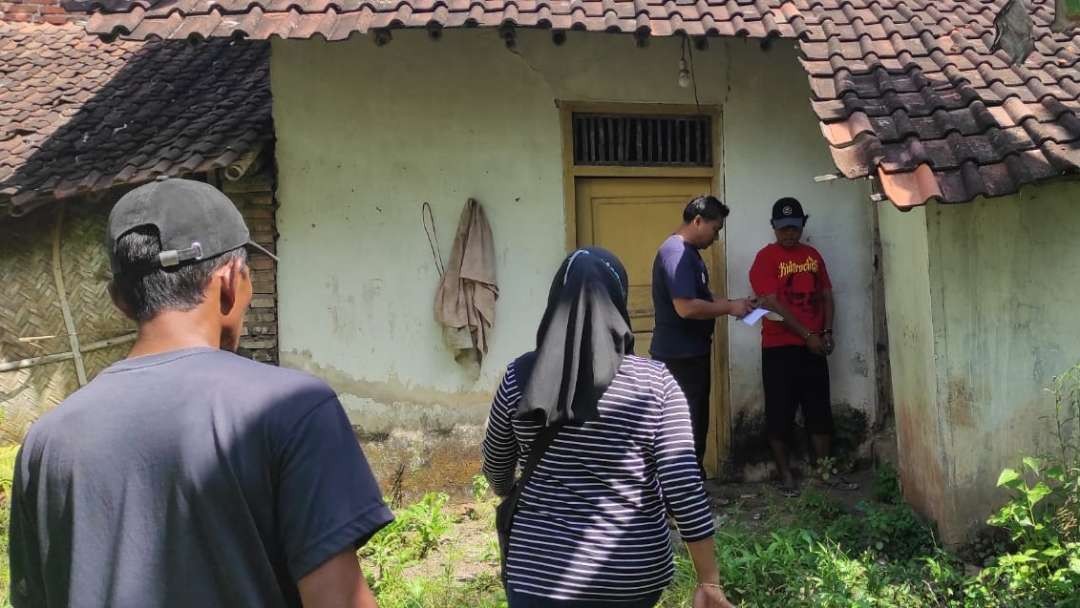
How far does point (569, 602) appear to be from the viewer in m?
2.73

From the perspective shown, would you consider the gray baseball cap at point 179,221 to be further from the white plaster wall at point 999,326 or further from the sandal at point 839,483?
the sandal at point 839,483

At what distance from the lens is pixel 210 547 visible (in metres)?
1.63

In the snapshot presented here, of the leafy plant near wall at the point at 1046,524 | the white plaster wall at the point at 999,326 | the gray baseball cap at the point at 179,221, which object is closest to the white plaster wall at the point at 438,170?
the white plaster wall at the point at 999,326

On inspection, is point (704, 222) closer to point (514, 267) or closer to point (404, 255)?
point (514, 267)

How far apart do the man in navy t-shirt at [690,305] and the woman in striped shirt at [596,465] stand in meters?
2.97

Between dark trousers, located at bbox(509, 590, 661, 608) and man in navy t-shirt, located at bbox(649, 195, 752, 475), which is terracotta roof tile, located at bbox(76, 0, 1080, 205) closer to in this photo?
man in navy t-shirt, located at bbox(649, 195, 752, 475)

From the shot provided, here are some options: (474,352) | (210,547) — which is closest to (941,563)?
(474,352)

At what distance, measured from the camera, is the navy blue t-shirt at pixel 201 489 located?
1616mm

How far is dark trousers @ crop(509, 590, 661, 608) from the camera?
2729 mm

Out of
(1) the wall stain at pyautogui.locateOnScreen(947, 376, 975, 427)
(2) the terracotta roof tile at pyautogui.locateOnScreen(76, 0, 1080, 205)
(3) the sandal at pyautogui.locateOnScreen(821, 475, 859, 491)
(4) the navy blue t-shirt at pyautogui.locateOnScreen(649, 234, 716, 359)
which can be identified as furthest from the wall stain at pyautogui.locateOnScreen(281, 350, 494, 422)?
(1) the wall stain at pyautogui.locateOnScreen(947, 376, 975, 427)

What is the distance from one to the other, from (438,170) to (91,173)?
2571 millimetres

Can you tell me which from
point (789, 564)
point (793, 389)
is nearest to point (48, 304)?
point (793, 389)

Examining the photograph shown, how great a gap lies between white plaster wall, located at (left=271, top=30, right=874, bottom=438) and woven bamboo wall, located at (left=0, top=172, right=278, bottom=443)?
2.13 m

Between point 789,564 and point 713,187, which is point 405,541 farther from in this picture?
point 713,187
